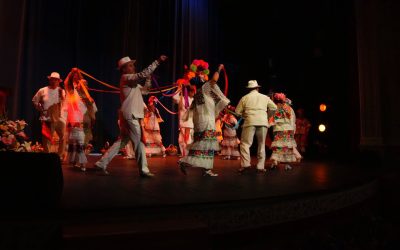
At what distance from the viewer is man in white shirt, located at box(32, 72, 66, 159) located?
19.9 feet

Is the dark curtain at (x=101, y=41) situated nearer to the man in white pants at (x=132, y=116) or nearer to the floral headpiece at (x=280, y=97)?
the floral headpiece at (x=280, y=97)

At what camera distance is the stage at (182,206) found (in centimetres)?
205

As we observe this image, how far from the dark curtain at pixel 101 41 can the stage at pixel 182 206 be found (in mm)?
4548

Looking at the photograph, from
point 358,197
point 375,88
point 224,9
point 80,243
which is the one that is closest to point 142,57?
point 224,9

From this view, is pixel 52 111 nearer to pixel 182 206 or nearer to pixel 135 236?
pixel 182 206

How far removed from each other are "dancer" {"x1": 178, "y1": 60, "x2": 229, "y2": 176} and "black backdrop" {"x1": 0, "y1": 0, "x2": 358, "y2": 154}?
438 cm

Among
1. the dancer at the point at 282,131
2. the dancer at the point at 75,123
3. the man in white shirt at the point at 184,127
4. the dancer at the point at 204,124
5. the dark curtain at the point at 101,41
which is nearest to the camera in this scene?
the dancer at the point at 204,124

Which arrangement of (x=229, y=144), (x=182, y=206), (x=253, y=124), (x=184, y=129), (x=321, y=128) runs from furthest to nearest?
(x=321, y=128)
(x=229, y=144)
(x=184, y=129)
(x=253, y=124)
(x=182, y=206)

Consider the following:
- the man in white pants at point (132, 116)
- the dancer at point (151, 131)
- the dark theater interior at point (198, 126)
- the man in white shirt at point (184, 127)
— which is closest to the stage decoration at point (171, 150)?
the dark theater interior at point (198, 126)

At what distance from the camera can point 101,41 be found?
915cm

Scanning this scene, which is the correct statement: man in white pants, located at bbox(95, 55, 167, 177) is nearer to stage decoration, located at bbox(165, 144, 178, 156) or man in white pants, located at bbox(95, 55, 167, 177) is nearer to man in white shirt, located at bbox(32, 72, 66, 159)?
man in white shirt, located at bbox(32, 72, 66, 159)

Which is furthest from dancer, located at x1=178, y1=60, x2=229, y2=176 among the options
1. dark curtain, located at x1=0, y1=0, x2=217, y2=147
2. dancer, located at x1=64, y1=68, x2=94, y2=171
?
dark curtain, located at x1=0, y1=0, x2=217, y2=147

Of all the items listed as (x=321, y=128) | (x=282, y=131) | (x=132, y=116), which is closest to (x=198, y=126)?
(x=132, y=116)

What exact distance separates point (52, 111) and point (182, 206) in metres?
4.48
